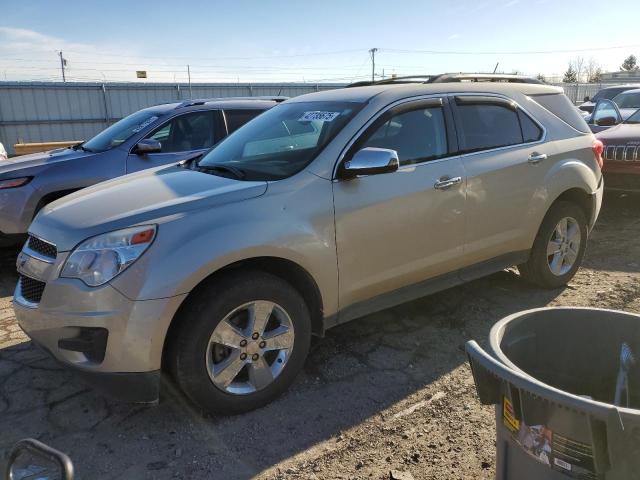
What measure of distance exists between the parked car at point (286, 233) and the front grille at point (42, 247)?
1 centimetres

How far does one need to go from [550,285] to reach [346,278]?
2360 mm

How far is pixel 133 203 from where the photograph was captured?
3.01 meters

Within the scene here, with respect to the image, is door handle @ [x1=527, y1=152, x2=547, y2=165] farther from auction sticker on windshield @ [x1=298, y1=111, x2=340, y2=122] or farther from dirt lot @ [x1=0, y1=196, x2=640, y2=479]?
auction sticker on windshield @ [x1=298, y1=111, x2=340, y2=122]

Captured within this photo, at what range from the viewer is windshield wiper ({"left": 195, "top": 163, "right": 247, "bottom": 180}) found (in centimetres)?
333

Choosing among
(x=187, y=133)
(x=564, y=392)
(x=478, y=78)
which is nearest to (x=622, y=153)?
(x=478, y=78)

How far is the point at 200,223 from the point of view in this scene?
2771 millimetres

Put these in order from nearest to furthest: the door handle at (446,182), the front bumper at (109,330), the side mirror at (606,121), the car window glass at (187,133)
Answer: the front bumper at (109,330) → the door handle at (446,182) → the car window glass at (187,133) → the side mirror at (606,121)

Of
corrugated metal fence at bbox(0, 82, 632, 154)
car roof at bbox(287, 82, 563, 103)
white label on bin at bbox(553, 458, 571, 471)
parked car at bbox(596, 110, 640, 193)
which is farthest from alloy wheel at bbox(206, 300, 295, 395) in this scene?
corrugated metal fence at bbox(0, 82, 632, 154)

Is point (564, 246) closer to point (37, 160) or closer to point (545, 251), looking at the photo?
point (545, 251)

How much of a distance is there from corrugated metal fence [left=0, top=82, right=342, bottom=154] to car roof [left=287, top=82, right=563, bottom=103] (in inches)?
659

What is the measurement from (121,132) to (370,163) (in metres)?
4.18

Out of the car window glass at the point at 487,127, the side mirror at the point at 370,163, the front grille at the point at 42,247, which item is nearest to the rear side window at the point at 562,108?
the car window glass at the point at 487,127

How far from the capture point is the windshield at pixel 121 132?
6105 mm

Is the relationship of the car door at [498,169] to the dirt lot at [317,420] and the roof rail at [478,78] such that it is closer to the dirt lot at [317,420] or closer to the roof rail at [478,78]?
the roof rail at [478,78]
